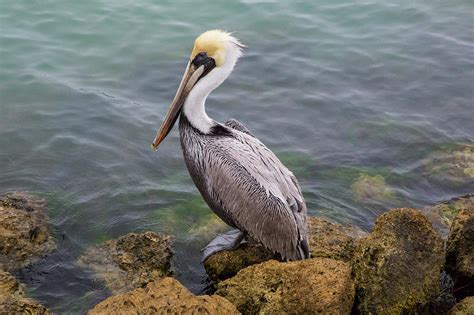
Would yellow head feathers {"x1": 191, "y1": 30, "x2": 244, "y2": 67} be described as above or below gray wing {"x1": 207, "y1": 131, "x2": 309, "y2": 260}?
above

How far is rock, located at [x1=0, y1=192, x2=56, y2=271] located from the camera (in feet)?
18.8

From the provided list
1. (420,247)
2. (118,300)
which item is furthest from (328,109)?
→ (118,300)

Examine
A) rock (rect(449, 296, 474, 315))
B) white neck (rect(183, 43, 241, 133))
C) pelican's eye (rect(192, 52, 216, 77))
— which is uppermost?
pelican's eye (rect(192, 52, 216, 77))

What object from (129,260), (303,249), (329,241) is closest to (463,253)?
(329,241)

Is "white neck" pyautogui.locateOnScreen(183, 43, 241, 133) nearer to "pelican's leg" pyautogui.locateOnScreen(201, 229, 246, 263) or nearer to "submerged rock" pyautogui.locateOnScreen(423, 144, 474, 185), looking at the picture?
"pelican's leg" pyautogui.locateOnScreen(201, 229, 246, 263)

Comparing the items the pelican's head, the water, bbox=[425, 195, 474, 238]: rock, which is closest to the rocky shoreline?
the water

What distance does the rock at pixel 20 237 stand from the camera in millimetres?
5727

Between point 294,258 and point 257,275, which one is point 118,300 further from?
point 294,258

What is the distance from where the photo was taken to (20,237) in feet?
19.2

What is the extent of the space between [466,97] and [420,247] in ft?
19.6

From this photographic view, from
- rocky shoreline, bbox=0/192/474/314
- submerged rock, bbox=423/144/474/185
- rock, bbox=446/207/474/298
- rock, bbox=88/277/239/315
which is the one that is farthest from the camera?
submerged rock, bbox=423/144/474/185

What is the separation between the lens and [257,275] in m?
4.66

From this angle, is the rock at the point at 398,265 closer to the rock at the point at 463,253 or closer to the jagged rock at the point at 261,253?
the rock at the point at 463,253

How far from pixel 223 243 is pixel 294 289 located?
159 cm
